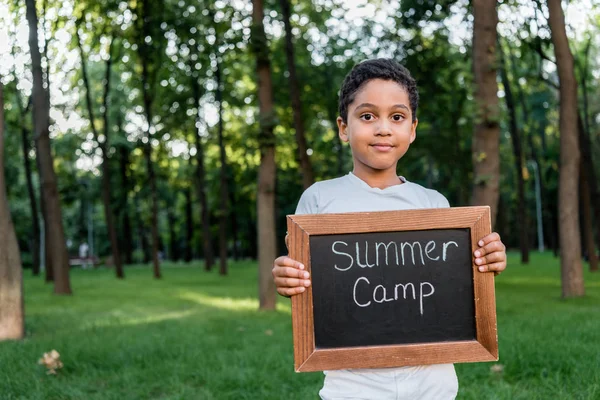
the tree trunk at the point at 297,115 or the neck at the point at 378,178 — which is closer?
the neck at the point at 378,178

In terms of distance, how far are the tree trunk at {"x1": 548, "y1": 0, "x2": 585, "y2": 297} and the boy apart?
9.78m

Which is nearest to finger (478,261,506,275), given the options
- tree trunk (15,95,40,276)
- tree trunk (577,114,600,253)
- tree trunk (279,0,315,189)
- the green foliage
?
the green foliage

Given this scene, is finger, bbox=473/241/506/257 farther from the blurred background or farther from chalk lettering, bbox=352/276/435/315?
the blurred background

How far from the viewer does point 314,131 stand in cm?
2897

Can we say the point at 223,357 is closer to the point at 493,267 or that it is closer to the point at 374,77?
the point at 493,267

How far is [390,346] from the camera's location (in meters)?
2.58

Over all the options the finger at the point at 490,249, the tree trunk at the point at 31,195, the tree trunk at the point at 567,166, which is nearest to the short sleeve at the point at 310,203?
the finger at the point at 490,249

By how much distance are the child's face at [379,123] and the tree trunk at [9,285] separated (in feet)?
23.8

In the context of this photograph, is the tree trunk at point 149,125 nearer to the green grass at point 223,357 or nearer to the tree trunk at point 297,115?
the tree trunk at point 297,115

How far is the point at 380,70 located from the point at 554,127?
46.4 metres

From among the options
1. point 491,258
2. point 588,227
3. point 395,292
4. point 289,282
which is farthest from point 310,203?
point 588,227

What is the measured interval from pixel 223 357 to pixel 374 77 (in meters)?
4.83

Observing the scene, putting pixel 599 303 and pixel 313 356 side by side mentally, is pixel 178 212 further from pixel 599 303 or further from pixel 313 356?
pixel 313 356

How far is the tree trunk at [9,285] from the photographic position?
8.36 meters
